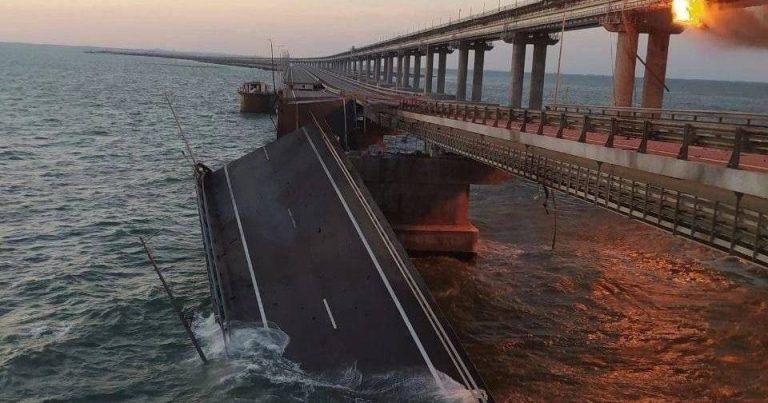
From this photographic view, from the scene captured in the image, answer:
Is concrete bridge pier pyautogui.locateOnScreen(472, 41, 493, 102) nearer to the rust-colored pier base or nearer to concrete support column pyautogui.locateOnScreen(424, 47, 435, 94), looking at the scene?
concrete support column pyautogui.locateOnScreen(424, 47, 435, 94)

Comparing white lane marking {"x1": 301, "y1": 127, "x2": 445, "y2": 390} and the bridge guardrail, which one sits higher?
the bridge guardrail

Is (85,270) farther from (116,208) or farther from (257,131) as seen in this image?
(257,131)

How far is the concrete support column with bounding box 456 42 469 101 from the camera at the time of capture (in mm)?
95500

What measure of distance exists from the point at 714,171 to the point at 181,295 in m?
20.3

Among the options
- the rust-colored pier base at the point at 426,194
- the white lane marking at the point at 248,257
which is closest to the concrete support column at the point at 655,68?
the rust-colored pier base at the point at 426,194

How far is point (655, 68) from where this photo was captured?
4312 centimetres

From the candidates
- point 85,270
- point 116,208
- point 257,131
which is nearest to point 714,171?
point 85,270

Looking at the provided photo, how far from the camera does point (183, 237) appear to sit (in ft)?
114

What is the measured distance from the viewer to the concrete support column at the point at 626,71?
4362cm

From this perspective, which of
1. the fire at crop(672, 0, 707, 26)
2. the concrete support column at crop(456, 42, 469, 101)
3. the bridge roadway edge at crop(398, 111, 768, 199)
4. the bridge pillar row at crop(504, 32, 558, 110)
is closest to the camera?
the bridge roadway edge at crop(398, 111, 768, 199)

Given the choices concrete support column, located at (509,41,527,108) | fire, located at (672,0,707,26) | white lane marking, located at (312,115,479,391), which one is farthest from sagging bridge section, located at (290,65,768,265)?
concrete support column, located at (509,41,527,108)

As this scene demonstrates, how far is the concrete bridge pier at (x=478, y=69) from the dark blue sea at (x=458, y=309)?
46366 millimetres

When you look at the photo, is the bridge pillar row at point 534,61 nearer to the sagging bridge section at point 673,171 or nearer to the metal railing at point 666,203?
the sagging bridge section at point 673,171

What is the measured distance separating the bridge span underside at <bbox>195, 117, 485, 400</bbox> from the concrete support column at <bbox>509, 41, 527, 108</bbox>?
124 ft
